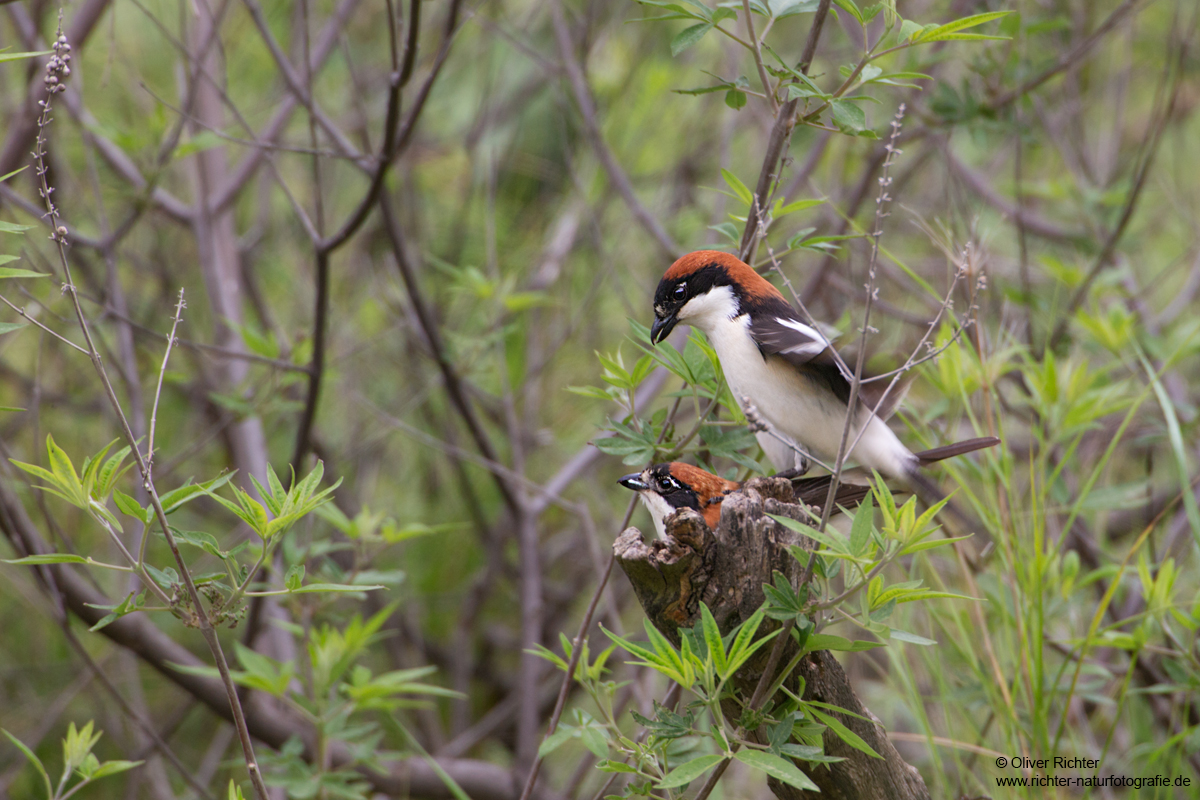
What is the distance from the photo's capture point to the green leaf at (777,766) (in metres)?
1.52

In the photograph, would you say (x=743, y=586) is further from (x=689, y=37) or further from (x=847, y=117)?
(x=689, y=37)

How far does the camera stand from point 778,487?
2.20m

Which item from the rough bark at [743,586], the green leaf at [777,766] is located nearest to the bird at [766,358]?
the rough bark at [743,586]

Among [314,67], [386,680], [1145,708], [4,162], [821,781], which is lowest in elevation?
Answer: [1145,708]

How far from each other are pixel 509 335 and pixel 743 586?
338 cm

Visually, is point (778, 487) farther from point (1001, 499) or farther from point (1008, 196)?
point (1008, 196)

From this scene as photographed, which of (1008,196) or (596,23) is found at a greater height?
(596,23)

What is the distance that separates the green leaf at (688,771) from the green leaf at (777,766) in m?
0.04

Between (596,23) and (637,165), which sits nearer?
(596,23)

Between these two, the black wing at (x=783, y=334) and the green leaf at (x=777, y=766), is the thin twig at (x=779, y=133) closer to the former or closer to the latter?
the black wing at (x=783, y=334)

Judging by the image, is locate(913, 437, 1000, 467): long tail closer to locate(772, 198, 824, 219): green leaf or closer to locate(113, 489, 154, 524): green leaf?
locate(772, 198, 824, 219): green leaf

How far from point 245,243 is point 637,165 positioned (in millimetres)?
2195

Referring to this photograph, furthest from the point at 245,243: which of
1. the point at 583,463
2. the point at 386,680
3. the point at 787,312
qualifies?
the point at 787,312

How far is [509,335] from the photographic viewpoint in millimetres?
5105
